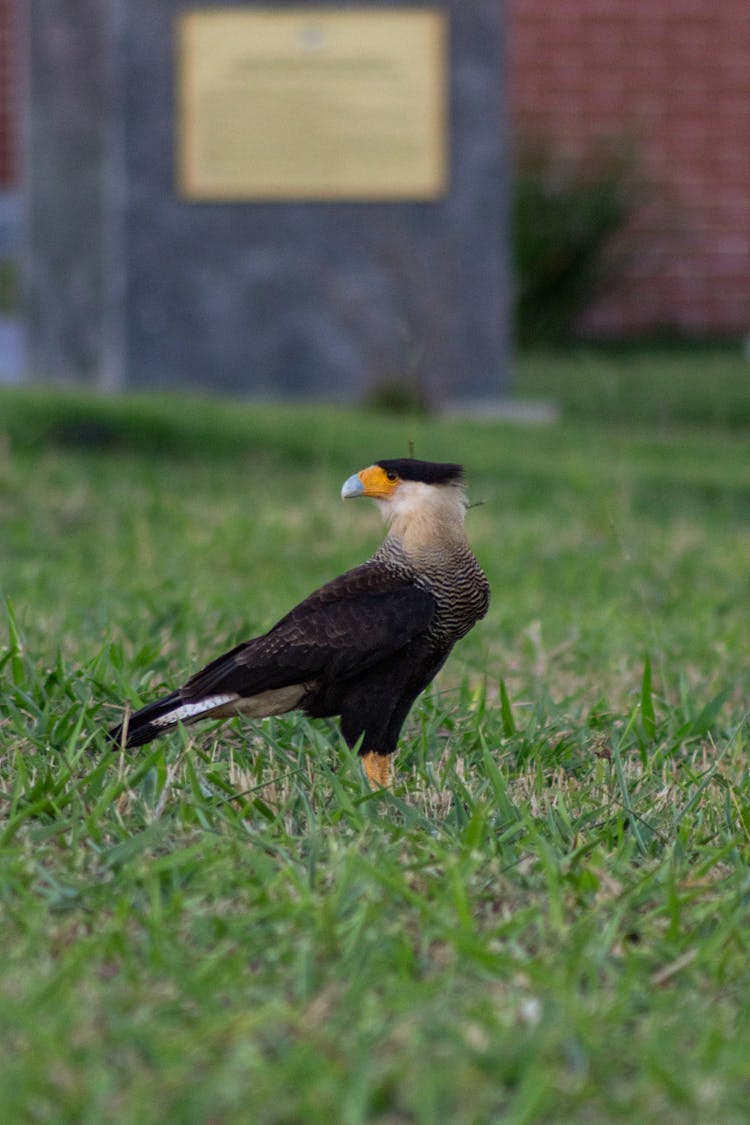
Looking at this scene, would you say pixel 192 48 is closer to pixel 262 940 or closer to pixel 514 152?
pixel 514 152

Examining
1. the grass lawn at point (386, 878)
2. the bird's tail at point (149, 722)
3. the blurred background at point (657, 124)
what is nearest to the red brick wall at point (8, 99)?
the blurred background at point (657, 124)

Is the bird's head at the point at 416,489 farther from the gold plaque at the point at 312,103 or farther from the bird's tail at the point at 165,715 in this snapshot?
the gold plaque at the point at 312,103

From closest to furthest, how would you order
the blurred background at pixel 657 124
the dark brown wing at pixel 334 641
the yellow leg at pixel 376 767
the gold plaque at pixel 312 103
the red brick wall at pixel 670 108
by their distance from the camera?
1. the dark brown wing at pixel 334 641
2. the yellow leg at pixel 376 767
3. the gold plaque at pixel 312 103
4. the blurred background at pixel 657 124
5. the red brick wall at pixel 670 108

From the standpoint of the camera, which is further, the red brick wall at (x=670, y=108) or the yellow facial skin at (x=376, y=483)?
the red brick wall at (x=670, y=108)

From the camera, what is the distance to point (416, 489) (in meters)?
2.96

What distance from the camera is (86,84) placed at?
9.66 meters

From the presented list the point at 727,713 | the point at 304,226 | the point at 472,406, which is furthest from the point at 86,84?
the point at 727,713

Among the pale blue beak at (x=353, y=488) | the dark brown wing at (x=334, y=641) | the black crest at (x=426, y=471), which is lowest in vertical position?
the dark brown wing at (x=334, y=641)

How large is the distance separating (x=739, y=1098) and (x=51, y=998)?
31.2 inches

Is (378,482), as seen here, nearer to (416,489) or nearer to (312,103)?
(416,489)

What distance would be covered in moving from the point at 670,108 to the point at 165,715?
14100mm

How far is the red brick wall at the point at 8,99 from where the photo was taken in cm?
1592

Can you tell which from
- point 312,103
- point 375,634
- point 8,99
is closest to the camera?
point 375,634

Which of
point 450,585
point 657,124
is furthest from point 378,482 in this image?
point 657,124
